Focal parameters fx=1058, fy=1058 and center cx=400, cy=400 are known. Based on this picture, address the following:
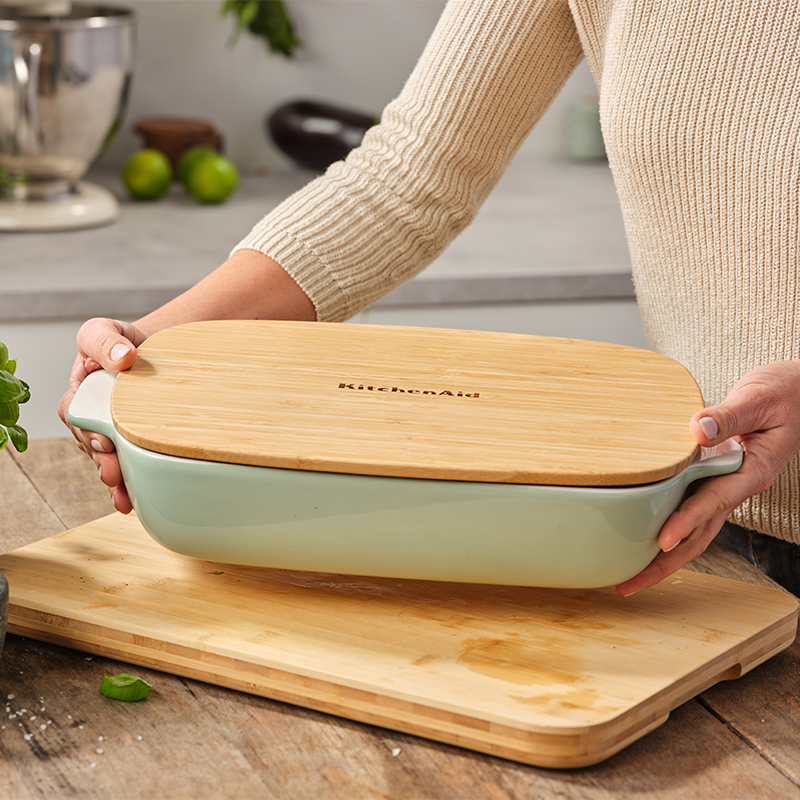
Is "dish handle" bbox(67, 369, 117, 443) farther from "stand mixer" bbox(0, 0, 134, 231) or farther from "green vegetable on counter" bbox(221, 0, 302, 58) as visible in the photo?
"green vegetable on counter" bbox(221, 0, 302, 58)

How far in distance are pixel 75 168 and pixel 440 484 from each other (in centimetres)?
166

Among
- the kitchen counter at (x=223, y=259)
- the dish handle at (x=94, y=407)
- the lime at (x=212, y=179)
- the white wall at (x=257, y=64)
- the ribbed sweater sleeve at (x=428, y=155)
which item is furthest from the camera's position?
the white wall at (x=257, y=64)

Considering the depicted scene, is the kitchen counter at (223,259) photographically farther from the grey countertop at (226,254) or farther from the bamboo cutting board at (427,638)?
the bamboo cutting board at (427,638)

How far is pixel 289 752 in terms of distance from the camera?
57 centimetres

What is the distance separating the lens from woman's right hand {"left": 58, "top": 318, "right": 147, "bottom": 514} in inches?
26.8

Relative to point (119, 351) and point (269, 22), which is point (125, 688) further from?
point (269, 22)

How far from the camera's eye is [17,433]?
0.64 m

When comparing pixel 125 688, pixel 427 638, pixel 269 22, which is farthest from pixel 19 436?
pixel 269 22

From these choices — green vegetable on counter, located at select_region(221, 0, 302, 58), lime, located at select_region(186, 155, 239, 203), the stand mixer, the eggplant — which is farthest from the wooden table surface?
green vegetable on counter, located at select_region(221, 0, 302, 58)

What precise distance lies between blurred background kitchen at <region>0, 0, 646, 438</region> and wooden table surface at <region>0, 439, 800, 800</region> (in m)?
1.11

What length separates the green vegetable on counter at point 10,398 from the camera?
614 mm

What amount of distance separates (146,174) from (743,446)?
1732mm

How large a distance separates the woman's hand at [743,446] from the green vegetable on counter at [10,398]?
378 millimetres

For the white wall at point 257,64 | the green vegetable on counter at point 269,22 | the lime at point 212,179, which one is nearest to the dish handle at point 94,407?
the lime at point 212,179
